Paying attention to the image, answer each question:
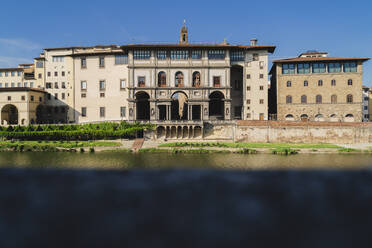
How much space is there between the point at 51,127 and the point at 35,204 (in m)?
29.2

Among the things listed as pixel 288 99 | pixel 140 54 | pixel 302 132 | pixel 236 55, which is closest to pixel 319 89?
pixel 288 99

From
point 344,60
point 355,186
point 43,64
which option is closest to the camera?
point 355,186

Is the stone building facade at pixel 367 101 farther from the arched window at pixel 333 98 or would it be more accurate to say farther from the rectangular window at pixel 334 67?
the arched window at pixel 333 98

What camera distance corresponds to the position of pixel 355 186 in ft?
59.8

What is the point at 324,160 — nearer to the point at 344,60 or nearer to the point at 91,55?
the point at 344,60

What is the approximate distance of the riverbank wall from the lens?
3838 cm

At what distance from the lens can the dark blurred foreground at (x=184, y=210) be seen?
10734 millimetres

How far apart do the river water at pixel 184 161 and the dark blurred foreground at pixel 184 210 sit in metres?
3.48

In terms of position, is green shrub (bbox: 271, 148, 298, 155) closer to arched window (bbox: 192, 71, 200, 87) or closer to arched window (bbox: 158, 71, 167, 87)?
arched window (bbox: 192, 71, 200, 87)

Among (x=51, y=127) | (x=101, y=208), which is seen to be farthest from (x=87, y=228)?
(x=51, y=127)

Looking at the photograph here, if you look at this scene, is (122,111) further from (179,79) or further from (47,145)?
(47,145)

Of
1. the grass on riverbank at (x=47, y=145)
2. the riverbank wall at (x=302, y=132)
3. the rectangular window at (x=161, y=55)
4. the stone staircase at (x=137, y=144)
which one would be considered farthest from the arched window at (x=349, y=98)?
the grass on riverbank at (x=47, y=145)

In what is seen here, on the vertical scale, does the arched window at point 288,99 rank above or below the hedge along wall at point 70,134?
above

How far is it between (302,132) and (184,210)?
108ft
